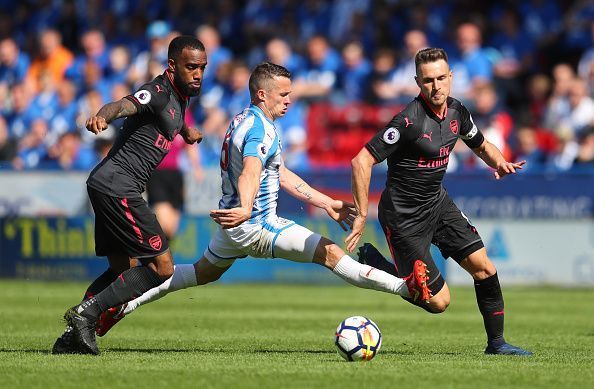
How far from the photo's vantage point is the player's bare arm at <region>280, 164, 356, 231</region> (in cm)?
961

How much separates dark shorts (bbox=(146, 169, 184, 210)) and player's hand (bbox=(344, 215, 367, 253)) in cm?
854

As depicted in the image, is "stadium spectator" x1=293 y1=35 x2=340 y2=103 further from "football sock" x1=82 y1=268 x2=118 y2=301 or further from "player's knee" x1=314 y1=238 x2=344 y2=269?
"player's knee" x1=314 y1=238 x2=344 y2=269

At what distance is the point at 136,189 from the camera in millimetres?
9305

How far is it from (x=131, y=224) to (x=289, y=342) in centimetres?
207

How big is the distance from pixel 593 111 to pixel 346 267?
34.1 feet

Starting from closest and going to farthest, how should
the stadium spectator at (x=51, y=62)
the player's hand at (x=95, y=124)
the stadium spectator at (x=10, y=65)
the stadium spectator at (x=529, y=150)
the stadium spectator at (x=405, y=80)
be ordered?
the player's hand at (x=95, y=124) → the stadium spectator at (x=529, y=150) → the stadium spectator at (x=405, y=80) → the stadium spectator at (x=51, y=62) → the stadium spectator at (x=10, y=65)

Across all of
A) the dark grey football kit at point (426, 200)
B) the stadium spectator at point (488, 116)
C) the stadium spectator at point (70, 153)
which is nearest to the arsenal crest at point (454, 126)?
the dark grey football kit at point (426, 200)

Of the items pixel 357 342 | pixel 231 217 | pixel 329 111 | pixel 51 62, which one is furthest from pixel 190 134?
pixel 51 62

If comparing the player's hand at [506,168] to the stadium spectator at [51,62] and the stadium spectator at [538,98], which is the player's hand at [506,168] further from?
the stadium spectator at [51,62]

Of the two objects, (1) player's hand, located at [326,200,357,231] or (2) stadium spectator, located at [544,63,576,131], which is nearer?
(1) player's hand, located at [326,200,357,231]

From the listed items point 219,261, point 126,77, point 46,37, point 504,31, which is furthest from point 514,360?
point 46,37

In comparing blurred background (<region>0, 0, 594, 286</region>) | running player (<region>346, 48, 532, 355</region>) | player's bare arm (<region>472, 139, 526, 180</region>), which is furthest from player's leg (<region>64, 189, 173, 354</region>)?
blurred background (<region>0, 0, 594, 286</region>)

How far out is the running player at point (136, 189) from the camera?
9.07 m

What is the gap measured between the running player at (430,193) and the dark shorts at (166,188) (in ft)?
26.5
